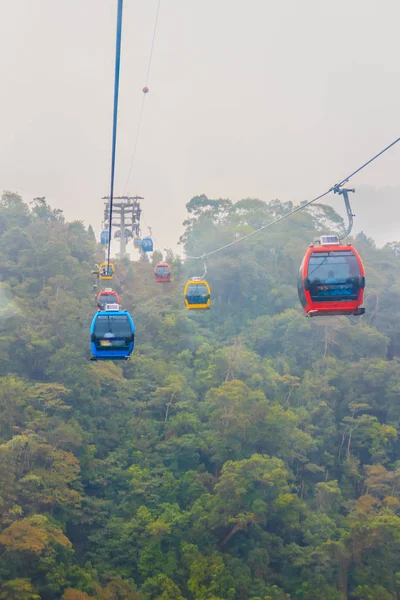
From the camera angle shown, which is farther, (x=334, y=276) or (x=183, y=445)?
(x=183, y=445)

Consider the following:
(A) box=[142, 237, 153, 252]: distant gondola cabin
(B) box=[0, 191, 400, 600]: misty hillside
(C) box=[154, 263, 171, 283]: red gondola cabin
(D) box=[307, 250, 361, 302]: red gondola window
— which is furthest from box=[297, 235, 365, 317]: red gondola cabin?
(A) box=[142, 237, 153, 252]: distant gondola cabin

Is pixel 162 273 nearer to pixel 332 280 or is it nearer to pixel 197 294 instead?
pixel 197 294

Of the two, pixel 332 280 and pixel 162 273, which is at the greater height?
pixel 162 273

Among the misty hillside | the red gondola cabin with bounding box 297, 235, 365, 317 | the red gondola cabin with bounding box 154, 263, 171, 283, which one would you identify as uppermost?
the red gondola cabin with bounding box 154, 263, 171, 283

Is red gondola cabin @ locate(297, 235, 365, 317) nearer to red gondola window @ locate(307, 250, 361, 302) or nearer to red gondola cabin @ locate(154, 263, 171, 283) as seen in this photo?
red gondola window @ locate(307, 250, 361, 302)

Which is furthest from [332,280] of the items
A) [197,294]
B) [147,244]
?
[147,244]
